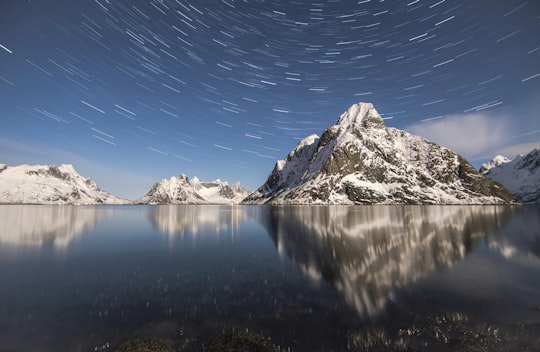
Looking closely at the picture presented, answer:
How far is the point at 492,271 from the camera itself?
2462cm

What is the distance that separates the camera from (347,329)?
13695 millimetres

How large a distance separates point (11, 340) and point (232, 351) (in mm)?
10677

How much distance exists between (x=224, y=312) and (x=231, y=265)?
12.1 metres

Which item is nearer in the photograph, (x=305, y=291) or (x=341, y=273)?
(x=305, y=291)

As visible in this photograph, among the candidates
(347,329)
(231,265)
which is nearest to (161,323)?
(347,329)

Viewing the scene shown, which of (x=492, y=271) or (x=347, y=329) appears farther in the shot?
(x=492, y=271)

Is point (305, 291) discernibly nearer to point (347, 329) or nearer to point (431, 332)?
point (347, 329)

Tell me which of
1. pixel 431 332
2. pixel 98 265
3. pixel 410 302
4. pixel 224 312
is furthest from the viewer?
pixel 98 265

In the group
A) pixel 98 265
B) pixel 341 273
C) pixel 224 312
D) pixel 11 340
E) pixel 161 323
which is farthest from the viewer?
pixel 98 265

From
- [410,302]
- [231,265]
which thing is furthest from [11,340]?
[410,302]

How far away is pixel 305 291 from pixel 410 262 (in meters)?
14.2

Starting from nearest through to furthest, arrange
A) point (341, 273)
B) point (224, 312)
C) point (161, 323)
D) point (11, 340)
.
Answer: point (11, 340) → point (161, 323) → point (224, 312) → point (341, 273)

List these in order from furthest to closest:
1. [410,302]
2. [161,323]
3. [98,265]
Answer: [98,265] < [410,302] < [161,323]

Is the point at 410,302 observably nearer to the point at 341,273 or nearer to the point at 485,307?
the point at 485,307
